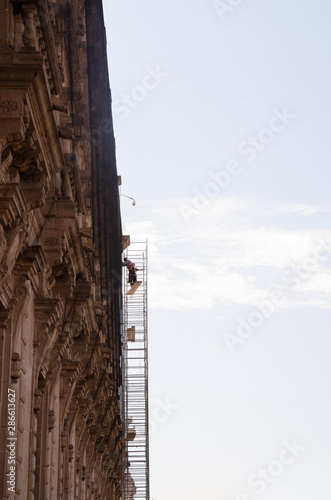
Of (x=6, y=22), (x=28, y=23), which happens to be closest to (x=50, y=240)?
(x=28, y=23)

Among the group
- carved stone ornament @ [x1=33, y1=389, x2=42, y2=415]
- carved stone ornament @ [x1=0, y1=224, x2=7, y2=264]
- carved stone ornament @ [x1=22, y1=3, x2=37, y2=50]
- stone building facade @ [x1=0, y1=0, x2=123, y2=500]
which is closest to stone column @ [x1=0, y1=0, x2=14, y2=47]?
stone building facade @ [x1=0, y1=0, x2=123, y2=500]

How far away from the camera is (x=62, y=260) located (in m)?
22.8

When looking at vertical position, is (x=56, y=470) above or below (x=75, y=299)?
below

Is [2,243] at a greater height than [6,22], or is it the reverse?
[6,22]

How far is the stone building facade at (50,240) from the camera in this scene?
54.6 feet

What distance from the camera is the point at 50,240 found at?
22.0 m

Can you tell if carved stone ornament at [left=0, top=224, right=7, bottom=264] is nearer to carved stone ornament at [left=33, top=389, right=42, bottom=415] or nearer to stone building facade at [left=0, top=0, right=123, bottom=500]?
stone building facade at [left=0, top=0, right=123, bottom=500]

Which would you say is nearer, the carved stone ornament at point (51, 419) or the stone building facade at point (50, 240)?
the stone building facade at point (50, 240)

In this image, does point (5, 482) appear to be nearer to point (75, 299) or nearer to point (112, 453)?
point (75, 299)

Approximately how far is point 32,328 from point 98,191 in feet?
49.1

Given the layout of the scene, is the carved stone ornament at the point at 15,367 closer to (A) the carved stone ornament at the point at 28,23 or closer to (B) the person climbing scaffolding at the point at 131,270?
(A) the carved stone ornament at the point at 28,23

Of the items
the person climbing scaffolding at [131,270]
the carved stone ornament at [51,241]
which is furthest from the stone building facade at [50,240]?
the person climbing scaffolding at [131,270]

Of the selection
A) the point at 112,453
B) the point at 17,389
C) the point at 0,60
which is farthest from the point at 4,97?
the point at 112,453

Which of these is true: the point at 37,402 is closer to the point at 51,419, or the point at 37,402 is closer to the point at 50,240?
the point at 51,419
